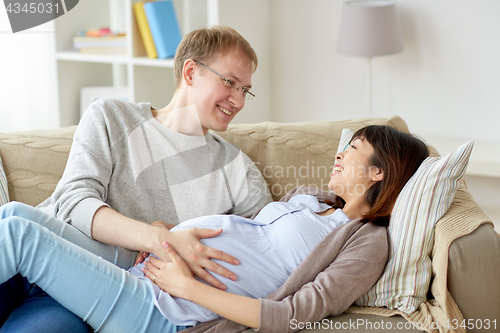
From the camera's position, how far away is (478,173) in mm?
2164

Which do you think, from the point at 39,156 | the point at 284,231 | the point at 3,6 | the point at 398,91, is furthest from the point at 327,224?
the point at 3,6

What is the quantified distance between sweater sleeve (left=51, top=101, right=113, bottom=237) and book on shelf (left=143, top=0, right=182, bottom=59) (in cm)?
123

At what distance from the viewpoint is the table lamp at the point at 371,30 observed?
2.43 metres

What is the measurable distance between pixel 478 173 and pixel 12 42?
8.96ft

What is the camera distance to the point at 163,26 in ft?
8.87

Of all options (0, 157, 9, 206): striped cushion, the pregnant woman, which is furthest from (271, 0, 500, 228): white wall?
(0, 157, 9, 206): striped cushion

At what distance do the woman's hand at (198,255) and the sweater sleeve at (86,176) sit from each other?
254 mm

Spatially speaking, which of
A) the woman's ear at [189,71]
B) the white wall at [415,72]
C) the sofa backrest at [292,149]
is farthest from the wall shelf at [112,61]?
the woman's ear at [189,71]

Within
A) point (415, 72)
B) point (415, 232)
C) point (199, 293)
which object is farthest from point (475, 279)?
point (415, 72)

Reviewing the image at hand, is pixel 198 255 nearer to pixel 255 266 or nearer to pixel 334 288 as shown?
pixel 255 266

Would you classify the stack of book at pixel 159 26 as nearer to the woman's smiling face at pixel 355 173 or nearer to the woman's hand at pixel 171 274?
the woman's smiling face at pixel 355 173

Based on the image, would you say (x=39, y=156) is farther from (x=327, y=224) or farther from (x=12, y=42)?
(x=12, y=42)

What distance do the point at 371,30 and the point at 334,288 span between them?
65.2 inches

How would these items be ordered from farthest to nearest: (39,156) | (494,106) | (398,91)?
(398,91)
(494,106)
(39,156)
